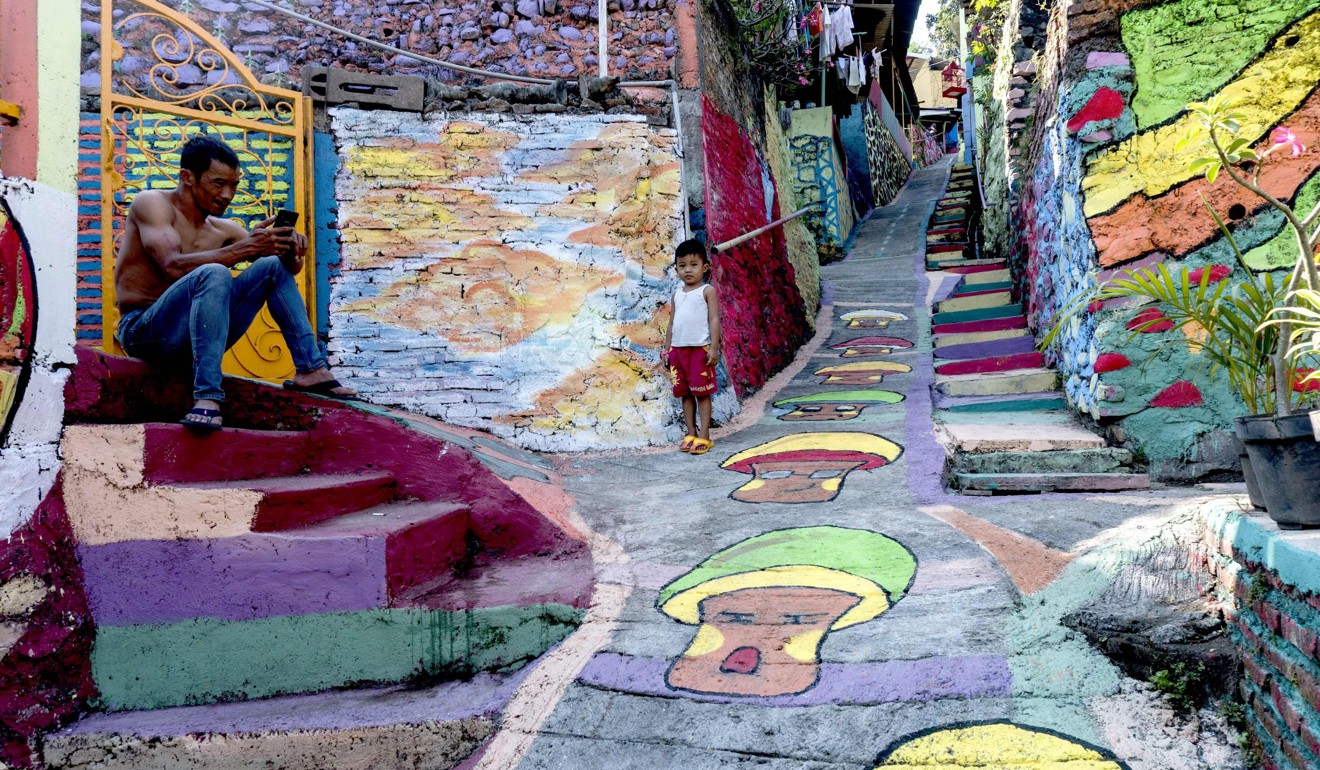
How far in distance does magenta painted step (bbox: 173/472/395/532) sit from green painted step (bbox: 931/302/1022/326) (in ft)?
18.9

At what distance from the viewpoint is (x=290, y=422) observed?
3.54m

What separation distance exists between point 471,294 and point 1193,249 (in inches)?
150

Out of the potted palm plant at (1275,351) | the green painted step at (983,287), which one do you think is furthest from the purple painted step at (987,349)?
the potted palm plant at (1275,351)

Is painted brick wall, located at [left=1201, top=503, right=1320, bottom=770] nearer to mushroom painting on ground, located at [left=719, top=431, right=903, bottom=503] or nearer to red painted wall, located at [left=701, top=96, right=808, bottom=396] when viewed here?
mushroom painting on ground, located at [left=719, top=431, right=903, bottom=503]

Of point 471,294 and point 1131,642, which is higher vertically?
point 471,294

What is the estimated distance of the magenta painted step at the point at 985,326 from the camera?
23.7 feet

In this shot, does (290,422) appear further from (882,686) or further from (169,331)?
(882,686)

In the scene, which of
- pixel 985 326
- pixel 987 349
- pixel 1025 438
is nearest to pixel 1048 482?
pixel 1025 438

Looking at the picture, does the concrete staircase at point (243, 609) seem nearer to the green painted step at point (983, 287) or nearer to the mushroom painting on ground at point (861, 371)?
the mushroom painting on ground at point (861, 371)

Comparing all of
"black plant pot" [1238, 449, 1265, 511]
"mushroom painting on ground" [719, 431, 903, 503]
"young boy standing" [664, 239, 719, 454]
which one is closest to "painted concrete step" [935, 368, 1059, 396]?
"mushroom painting on ground" [719, 431, 903, 503]

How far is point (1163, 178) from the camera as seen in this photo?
4.40m

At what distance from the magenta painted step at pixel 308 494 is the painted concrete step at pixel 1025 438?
2783 mm

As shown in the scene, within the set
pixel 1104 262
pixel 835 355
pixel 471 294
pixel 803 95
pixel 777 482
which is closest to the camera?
pixel 777 482

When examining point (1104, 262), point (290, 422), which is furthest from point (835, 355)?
point (290, 422)
